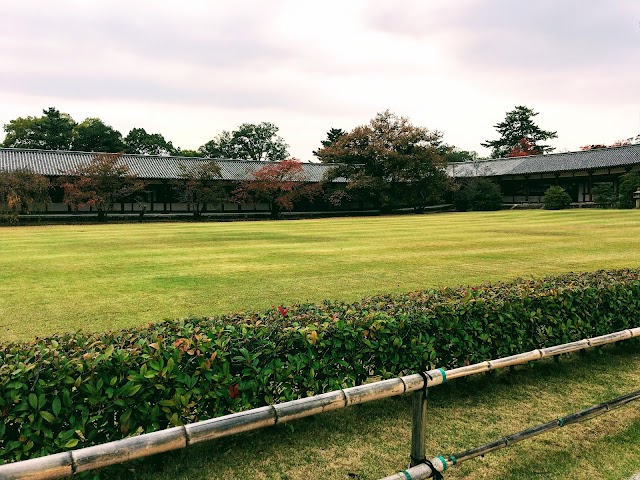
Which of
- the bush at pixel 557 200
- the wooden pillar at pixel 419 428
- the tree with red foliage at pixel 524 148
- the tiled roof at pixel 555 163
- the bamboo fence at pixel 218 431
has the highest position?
the tree with red foliage at pixel 524 148

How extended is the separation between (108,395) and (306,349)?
4.75 ft

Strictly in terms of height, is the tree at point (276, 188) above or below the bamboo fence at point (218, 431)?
above

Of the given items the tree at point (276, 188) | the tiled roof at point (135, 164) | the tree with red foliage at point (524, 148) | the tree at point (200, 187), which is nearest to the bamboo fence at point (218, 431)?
the tree at point (200, 187)

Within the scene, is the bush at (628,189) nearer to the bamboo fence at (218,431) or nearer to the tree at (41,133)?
the bamboo fence at (218,431)

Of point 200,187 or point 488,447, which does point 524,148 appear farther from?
point 488,447

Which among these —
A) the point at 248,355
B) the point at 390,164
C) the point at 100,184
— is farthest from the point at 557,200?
the point at 248,355

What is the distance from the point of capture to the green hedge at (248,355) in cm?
Answer: 286

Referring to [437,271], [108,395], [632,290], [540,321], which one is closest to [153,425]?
[108,395]

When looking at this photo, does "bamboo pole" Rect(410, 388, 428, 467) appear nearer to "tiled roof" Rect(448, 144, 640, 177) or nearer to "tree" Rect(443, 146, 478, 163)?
"tiled roof" Rect(448, 144, 640, 177)

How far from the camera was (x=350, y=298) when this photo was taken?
847 centimetres

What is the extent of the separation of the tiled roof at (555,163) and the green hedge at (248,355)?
40383 millimetres

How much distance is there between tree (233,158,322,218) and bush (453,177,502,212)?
14.9 metres

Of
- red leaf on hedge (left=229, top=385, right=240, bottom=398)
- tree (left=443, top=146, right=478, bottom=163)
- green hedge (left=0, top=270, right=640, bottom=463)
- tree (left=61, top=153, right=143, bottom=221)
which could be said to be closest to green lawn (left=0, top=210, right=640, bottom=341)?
green hedge (left=0, top=270, right=640, bottom=463)

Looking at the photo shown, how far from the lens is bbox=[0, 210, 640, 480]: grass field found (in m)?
3.53
